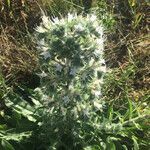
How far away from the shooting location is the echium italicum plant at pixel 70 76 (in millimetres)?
3443

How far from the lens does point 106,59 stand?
193 inches

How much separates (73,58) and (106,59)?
1.46 meters

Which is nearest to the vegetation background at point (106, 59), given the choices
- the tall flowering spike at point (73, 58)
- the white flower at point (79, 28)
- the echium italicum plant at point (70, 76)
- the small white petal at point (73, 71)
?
the echium italicum plant at point (70, 76)

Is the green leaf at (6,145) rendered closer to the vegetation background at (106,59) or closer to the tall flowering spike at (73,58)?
the vegetation background at (106,59)

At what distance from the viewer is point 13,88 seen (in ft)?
14.9

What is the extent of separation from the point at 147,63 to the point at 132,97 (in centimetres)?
54

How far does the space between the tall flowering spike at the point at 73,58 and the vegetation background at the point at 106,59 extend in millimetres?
602

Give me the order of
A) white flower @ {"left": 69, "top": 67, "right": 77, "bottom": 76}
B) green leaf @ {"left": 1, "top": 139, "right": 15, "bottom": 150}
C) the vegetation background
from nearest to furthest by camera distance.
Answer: white flower @ {"left": 69, "top": 67, "right": 77, "bottom": 76}, green leaf @ {"left": 1, "top": 139, "right": 15, "bottom": 150}, the vegetation background

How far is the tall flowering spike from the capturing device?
3.43 meters

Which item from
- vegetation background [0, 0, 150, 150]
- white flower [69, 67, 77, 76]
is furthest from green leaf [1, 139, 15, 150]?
white flower [69, 67, 77, 76]

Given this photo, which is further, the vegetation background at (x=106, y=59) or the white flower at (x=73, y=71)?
the vegetation background at (x=106, y=59)

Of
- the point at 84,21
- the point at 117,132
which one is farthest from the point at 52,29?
the point at 117,132

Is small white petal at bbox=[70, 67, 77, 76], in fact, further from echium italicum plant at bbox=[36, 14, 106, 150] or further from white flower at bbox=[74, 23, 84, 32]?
white flower at bbox=[74, 23, 84, 32]

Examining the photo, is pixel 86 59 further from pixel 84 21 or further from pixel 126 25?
pixel 126 25
